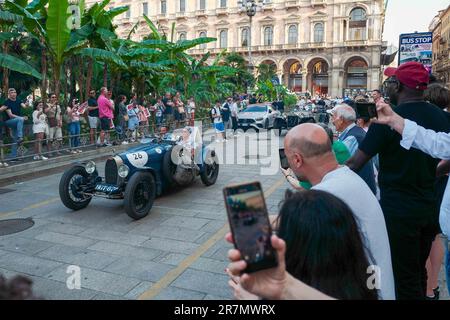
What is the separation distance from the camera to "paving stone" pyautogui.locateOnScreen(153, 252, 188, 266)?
501cm

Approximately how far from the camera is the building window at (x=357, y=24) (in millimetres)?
59219

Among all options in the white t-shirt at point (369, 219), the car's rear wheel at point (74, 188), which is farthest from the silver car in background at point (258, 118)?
the white t-shirt at point (369, 219)

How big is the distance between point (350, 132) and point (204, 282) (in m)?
2.30

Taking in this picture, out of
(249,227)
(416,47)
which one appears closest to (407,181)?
(249,227)

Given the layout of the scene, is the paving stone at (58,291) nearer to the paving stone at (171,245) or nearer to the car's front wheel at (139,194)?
the paving stone at (171,245)

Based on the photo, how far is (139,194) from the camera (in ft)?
22.5

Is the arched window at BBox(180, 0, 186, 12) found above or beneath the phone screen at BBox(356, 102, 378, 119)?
above

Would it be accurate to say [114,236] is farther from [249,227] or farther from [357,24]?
[357,24]

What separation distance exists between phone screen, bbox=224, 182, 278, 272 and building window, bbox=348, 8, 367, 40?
64.4 metres

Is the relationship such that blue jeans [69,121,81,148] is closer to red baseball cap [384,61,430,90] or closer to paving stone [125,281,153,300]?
paving stone [125,281,153,300]

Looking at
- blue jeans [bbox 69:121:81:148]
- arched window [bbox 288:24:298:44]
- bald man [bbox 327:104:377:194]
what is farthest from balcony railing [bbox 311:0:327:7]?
bald man [bbox 327:104:377:194]

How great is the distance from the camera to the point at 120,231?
20.2ft

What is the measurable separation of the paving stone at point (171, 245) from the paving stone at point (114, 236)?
0.16 metres
